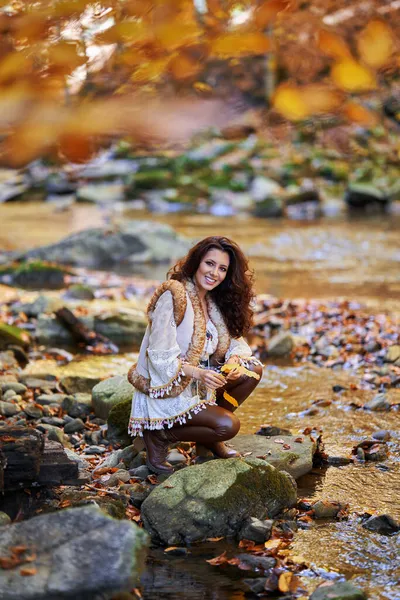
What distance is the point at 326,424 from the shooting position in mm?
5965

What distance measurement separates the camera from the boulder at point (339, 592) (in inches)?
131

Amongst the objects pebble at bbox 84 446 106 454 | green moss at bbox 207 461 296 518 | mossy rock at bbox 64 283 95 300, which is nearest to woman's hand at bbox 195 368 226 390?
green moss at bbox 207 461 296 518

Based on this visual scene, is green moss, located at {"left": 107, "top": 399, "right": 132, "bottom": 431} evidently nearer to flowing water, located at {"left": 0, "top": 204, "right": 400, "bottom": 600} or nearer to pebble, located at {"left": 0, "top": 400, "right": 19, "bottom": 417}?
pebble, located at {"left": 0, "top": 400, "right": 19, "bottom": 417}

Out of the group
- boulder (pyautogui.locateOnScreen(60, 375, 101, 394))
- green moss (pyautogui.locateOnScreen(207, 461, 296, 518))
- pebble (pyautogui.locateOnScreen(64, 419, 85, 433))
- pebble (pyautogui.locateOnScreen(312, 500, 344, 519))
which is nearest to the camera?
green moss (pyautogui.locateOnScreen(207, 461, 296, 518))

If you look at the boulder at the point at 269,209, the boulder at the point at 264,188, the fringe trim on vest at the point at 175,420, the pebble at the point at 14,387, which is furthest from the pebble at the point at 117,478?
the boulder at the point at 264,188

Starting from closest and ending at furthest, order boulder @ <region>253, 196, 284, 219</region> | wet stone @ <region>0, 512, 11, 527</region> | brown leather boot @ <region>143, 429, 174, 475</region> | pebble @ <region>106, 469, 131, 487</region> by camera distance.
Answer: wet stone @ <region>0, 512, 11, 527</region> < pebble @ <region>106, 469, 131, 487</region> < brown leather boot @ <region>143, 429, 174, 475</region> < boulder @ <region>253, 196, 284, 219</region>

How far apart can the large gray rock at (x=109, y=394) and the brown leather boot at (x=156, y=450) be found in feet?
2.80

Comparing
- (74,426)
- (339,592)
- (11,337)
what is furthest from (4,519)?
(11,337)

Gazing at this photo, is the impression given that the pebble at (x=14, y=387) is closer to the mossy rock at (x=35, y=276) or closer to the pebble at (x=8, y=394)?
the pebble at (x=8, y=394)

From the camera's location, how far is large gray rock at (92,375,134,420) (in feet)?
18.6

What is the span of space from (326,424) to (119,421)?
5.09 ft

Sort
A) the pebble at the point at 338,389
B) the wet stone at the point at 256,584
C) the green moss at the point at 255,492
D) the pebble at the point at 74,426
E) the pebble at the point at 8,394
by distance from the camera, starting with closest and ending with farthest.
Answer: the wet stone at the point at 256,584
the green moss at the point at 255,492
the pebble at the point at 74,426
the pebble at the point at 8,394
the pebble at the point at 338,389

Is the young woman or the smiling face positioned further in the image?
the smiling face

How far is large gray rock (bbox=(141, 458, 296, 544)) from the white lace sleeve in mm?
498
